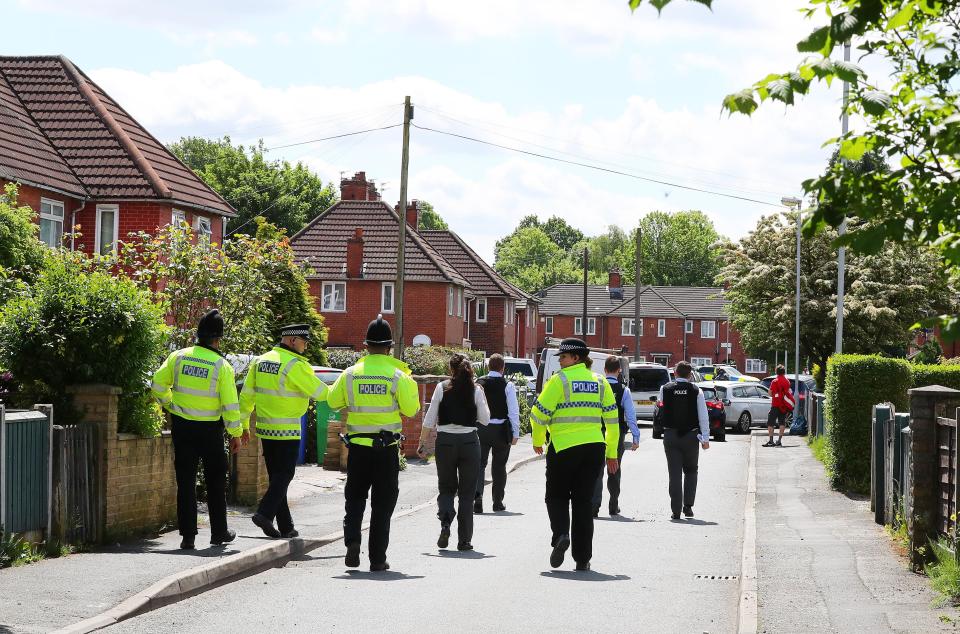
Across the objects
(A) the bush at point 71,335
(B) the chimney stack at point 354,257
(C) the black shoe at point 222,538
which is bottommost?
(C) the black shoe at point 222,538

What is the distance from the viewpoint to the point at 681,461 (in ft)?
50.4

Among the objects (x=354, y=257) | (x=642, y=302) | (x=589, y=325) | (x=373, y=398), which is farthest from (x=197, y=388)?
(x=642, y=302)

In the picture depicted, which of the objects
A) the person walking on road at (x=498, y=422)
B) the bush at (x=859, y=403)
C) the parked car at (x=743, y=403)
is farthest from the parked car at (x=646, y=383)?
the person walking on road at (x=498, y=422)

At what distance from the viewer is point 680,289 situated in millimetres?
111000

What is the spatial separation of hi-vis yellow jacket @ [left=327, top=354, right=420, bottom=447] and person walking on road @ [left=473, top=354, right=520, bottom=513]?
4.34m

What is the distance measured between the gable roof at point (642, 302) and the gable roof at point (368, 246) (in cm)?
4841

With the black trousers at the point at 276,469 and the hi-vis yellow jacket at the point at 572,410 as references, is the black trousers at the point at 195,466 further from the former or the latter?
the hi-vis yellow jacket at the point at 572,410

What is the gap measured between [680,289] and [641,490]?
93035mm

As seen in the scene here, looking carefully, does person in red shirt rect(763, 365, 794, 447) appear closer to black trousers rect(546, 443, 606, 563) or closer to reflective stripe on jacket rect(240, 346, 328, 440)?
black trousers rect(546, 443, 606, 563)

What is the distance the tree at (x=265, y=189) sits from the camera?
70688 millimetres

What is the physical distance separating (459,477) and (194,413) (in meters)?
2.58

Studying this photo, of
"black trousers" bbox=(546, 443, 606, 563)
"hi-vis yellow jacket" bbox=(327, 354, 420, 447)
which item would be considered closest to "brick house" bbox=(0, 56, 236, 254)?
"hi-vis yellow jacket" bbox=(327, 354, 420, 447)

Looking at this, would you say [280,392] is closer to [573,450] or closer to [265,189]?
[573,450]

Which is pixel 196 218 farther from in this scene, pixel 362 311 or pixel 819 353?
pixel 819 353
